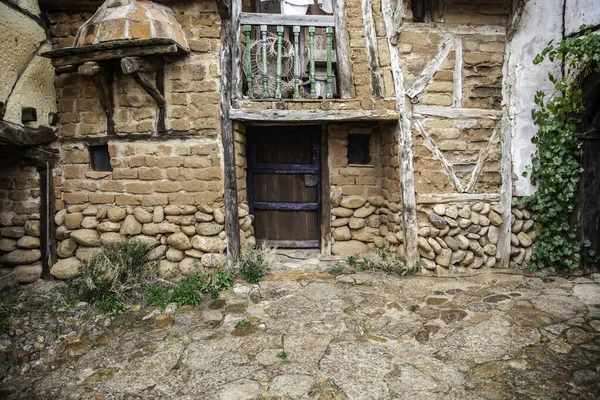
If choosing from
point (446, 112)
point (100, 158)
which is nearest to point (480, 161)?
point (446, 112)

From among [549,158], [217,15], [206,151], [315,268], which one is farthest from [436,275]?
[217,15]

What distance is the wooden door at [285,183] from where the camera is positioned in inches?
207

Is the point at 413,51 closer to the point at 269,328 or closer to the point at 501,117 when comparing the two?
the point at 501,117

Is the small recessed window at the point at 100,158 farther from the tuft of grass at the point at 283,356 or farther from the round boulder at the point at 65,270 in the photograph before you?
the tuft of grass at the point at 283,356

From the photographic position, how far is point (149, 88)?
4.07 meters

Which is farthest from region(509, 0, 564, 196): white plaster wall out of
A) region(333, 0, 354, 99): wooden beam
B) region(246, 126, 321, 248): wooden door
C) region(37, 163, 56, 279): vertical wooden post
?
A: region(37, 163, 56, 279): vertical wooden post

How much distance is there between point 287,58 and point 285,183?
170cm

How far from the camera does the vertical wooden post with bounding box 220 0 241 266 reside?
4.26 meters

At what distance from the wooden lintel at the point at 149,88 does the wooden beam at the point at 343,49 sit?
6.94 ft

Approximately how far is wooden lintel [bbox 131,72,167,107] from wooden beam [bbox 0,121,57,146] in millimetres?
1259

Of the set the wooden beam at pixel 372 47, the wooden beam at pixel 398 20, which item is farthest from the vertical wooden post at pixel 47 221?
the wooden beam at pixel 398 20

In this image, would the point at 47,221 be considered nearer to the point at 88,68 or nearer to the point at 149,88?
the point at 88,68

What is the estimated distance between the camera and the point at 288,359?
280 cm

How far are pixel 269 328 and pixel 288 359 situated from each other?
19.8 inches
